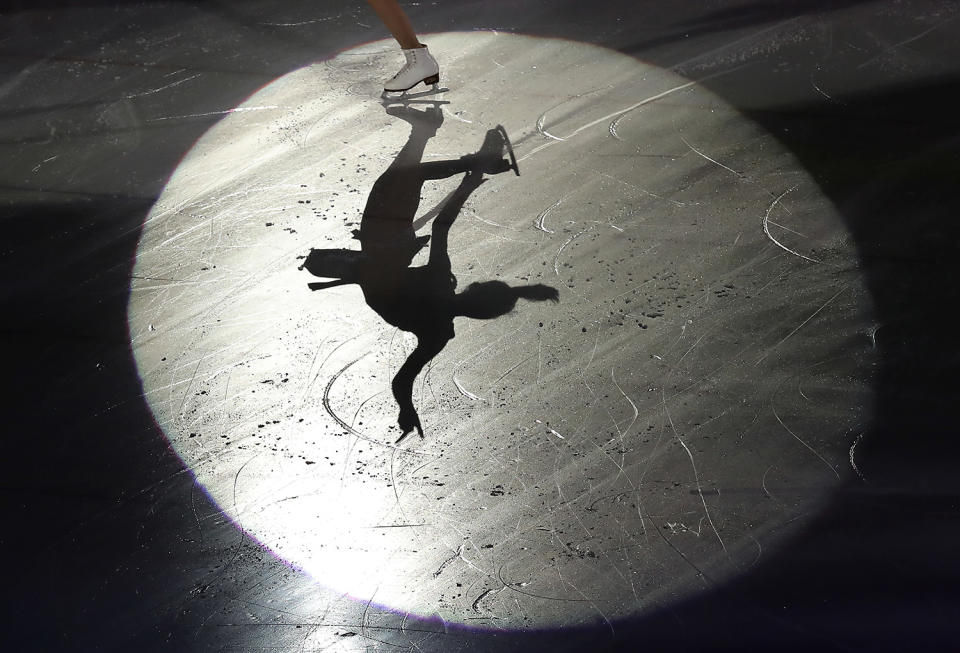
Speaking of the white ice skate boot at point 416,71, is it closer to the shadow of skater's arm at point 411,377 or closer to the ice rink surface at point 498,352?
the ice rink surface at point 498,352

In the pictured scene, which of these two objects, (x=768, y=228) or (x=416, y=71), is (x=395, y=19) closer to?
(x=416, y=71)

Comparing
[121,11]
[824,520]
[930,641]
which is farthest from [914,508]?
[121,11]

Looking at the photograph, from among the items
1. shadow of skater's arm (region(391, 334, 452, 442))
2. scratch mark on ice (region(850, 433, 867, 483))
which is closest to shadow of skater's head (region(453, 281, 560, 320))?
shadow of skater's arm (region(391, 334, 452, 442))

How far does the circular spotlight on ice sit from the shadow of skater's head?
0.12 feet

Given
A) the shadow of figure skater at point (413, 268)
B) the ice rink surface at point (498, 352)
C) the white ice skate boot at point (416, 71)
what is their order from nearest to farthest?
1. the ice rink surface at point (498, 352)
2. the shadow of figure skater at point (413, 268)
3. the white ice skate boot at point (416, 71)

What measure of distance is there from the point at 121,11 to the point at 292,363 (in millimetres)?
3187

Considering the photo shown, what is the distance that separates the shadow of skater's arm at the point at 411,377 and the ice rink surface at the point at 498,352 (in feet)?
0.04

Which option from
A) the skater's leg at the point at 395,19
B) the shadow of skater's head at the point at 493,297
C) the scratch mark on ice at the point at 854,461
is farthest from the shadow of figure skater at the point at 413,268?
the scratch mark on ice at the point at 854,461

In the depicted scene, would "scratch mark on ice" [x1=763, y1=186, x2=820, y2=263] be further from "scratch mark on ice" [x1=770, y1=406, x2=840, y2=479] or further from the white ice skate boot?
the white ice skate boot

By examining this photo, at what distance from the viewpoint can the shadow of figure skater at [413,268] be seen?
244 cm

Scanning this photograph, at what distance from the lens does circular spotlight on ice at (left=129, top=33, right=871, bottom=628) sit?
6.12 feet

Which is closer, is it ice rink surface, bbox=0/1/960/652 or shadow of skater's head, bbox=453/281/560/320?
ice rink surface, bbox=0/1/960/652

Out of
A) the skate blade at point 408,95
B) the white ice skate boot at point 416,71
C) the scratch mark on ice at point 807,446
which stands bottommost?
the scratch mark on ice at point 807,446

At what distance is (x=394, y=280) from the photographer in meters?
2.66
